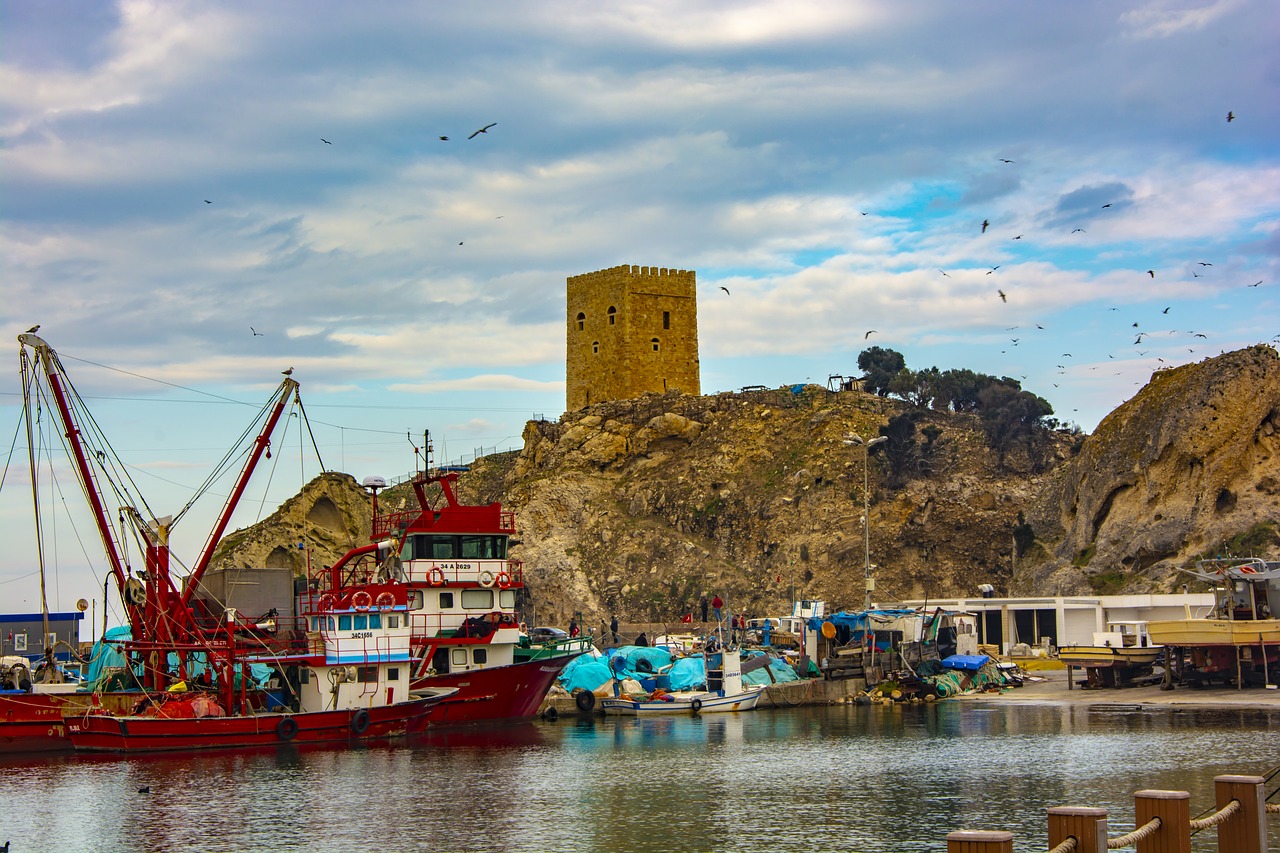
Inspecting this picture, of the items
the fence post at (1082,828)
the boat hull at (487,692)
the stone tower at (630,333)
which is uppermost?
the stone tower at (630,333)

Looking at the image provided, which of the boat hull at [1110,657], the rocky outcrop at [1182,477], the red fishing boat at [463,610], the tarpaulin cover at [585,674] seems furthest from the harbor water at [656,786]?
the rocky outcrop at [1182,477]

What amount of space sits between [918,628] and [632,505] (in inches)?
1703

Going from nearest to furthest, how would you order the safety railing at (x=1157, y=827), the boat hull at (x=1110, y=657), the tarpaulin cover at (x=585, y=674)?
the safety railing at (x=1157, y=827) < the boat hull at (x=1110, y=657) < the tarpaulin cover at (x=585, y=674)

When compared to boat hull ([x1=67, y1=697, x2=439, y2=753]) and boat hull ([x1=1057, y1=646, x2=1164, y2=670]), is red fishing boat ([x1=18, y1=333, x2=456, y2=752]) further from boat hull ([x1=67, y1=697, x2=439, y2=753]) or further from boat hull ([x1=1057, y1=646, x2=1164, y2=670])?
boat hull ([x1=1057, y1=646, x2=1164, y2=670])

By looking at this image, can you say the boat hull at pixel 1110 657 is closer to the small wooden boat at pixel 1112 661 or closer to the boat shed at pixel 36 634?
the small wooden boat at pixel 1112 661

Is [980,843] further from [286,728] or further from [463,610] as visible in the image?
[463,610]

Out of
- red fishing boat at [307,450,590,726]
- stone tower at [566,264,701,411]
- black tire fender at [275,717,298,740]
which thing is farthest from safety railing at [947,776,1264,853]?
stone tower at [566,264,701,411]

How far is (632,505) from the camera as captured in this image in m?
105

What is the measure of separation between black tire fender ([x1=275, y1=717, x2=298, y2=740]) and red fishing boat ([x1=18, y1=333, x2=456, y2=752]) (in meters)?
0.03

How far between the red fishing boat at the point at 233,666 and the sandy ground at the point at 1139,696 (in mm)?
24031

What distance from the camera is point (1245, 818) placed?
15828 mm

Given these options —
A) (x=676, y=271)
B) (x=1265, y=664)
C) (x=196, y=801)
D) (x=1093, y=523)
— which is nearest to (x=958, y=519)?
(x=1093, y=523)

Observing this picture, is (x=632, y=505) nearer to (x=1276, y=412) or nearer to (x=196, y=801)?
(x=1276, y=412)

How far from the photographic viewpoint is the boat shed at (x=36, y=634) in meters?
73.3
